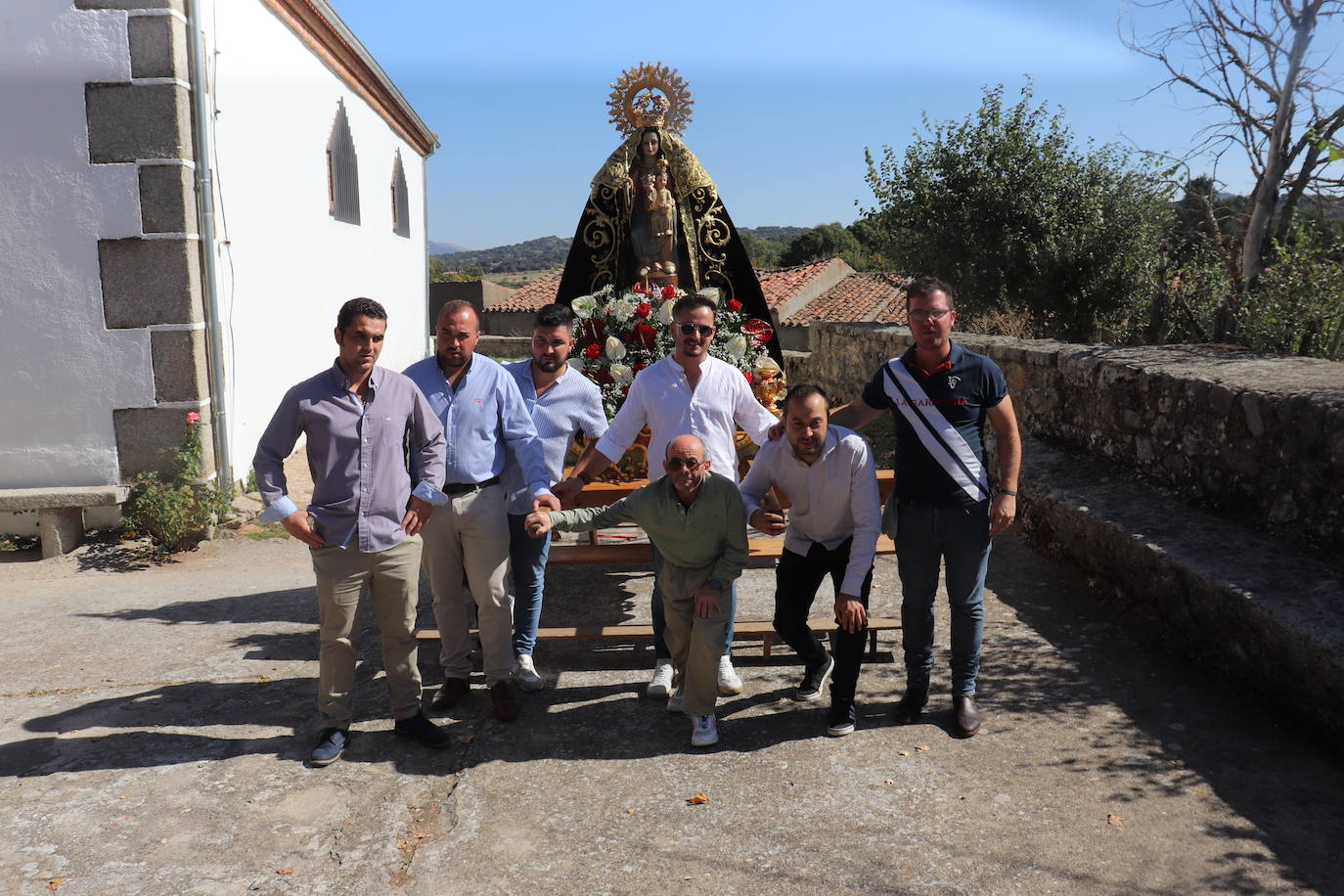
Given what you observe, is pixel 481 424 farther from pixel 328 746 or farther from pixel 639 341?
pixel 639 341

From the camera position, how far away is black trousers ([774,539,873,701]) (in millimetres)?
4121

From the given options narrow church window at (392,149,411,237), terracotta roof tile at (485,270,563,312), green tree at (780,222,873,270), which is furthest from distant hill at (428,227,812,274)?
narrow church window at (392,149,411,237)

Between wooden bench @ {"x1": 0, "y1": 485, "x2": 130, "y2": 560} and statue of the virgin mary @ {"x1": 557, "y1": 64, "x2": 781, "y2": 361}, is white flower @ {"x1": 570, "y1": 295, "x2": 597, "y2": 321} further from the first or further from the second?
wooden bench @ {"x1": 0, "y1": 485, "x2": 130, "y2": 560}

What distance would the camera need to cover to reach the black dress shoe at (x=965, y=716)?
13.4 feet

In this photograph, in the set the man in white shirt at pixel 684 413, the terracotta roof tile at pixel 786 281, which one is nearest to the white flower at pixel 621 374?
the man in white shirt at pixel 684 413

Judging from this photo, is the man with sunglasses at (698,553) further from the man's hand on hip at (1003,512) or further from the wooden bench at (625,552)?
the man's hand on hip at (1003,512)

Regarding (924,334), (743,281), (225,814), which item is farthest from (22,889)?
(743,281)

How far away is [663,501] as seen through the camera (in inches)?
158

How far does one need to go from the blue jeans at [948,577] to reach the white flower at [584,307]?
272cm

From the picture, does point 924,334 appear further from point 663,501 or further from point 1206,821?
point 1206,821

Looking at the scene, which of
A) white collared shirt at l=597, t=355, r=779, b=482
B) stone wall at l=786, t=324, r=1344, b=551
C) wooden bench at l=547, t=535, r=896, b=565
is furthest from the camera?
wooden bench at l=547, t=535, r=896, b=565

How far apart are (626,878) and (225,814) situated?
1.50 m

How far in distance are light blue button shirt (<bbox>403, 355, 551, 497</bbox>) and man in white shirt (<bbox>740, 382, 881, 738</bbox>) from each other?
100 centimetres

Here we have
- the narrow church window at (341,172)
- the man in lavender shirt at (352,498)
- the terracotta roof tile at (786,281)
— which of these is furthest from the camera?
the terracotta roof tile at (786,281)
